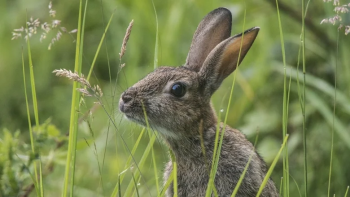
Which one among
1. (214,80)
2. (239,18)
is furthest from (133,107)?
(239,18)

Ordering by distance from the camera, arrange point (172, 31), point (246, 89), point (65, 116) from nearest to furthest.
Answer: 1. point (246, 89)
2. point (172, 31)
3. point (65, 116)

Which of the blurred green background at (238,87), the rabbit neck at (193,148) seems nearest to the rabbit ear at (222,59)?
the rabbit neck at (193,148)

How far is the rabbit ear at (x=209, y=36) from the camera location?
14.4 ft

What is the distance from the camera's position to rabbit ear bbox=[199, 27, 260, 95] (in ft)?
12.9

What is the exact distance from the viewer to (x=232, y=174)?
390 centimetres

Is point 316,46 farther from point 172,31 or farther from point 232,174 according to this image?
point 232,174

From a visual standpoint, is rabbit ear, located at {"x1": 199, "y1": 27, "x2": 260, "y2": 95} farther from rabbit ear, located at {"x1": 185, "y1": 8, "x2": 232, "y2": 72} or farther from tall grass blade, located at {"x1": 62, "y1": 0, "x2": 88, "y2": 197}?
tall grass blade, located at {"x1": 62, "y1": 0, "x2": 88, "y2": 197}

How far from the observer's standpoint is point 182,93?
160 inches

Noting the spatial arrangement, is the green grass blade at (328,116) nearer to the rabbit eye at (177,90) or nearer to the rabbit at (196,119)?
the rabbit at (196,119)

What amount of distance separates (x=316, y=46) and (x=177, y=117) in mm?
2017

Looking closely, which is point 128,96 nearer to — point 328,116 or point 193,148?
point 193,148

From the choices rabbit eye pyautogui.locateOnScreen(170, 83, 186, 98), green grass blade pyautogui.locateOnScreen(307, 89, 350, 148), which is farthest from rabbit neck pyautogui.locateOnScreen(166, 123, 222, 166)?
green grass blade pyautogui.locateOnScreen(307, 89, 350, 148)

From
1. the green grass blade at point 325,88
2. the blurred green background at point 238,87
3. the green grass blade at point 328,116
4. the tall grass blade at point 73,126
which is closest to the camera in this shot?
the tall grass blade at point 73,126

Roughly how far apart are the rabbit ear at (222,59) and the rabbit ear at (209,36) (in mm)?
251
